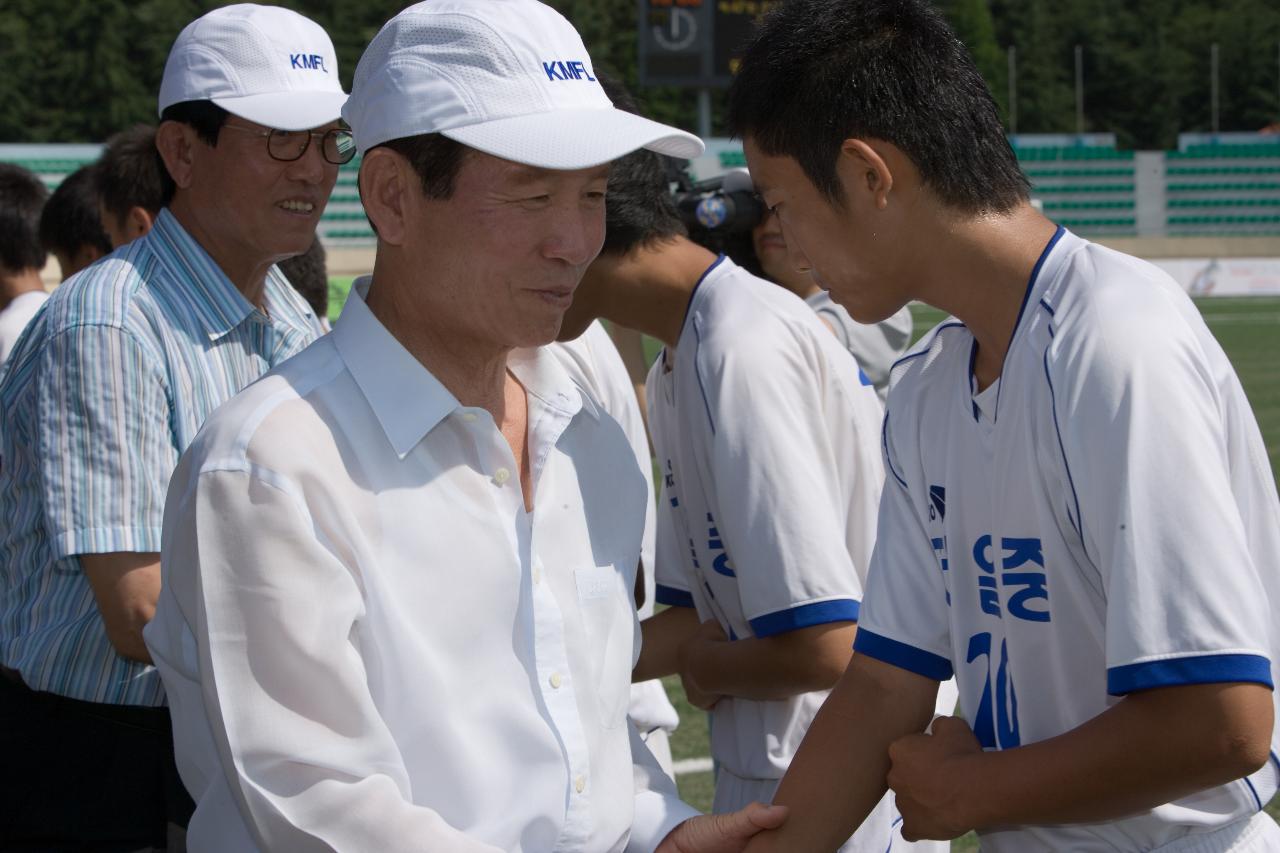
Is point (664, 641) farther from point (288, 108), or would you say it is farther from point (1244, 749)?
point (1244, 749)

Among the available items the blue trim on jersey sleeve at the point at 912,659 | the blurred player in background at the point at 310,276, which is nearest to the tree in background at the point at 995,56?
the blurred player in background at the point at 310,276

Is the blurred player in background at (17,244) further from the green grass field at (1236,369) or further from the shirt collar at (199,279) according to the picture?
the shirt collar at (199,279)

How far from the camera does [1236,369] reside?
19281 millimetres

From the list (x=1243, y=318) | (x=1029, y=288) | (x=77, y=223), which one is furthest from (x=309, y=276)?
(x=1243, y=318)

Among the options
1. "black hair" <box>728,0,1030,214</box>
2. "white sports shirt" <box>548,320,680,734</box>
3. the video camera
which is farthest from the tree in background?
"black hair" <box>728,0,1030,214</box>

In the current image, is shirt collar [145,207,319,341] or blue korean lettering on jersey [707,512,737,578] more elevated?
shirt collar [145,207,319,341]

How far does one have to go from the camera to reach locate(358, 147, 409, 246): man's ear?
1924mm

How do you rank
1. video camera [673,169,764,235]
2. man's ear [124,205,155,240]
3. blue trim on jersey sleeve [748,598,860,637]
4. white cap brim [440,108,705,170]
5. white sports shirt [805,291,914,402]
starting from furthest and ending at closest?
white sports shirt [805,291,914,402], video camera [673,169,764,235], man's ear [124,205,155,240], blue trim on jersey sleeve [748,598,860,637], white cap brim [440,108,705,170]

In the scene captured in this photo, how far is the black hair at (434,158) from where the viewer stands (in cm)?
189

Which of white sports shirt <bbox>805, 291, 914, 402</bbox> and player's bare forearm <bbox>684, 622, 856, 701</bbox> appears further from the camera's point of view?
white sports shirt <bbox>805, 291, 914, 402</bbox>

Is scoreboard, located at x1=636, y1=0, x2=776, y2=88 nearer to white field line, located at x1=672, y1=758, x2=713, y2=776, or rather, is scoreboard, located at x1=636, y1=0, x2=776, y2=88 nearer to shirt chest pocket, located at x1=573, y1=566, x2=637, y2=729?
white field line, located at x1=672, y1=758, x2=713, y2=776

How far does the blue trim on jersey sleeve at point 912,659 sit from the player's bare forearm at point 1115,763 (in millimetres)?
208

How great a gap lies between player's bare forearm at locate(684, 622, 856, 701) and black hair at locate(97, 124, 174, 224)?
2222 millimetres

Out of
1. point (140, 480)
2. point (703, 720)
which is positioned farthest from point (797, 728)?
point (703, 720)
